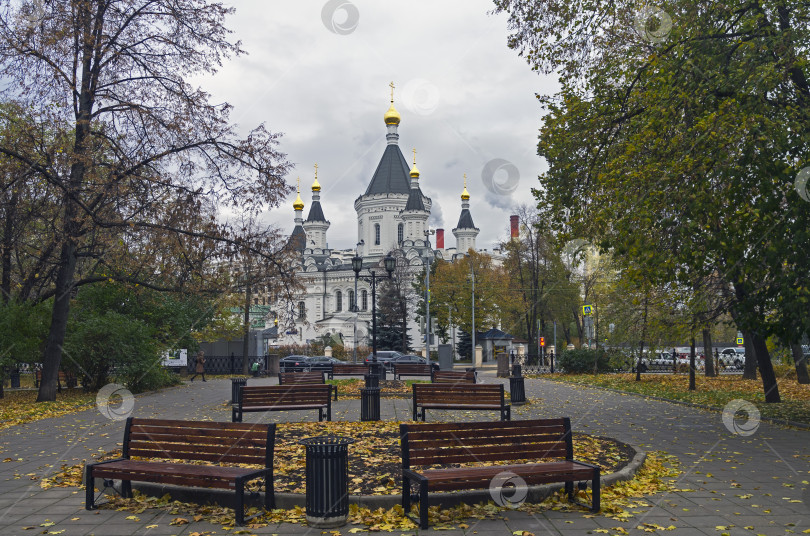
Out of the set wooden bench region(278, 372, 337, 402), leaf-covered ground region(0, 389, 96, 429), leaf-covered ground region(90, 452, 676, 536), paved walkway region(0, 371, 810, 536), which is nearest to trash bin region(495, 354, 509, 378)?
paved walkway region(0, 371, 810, 536)

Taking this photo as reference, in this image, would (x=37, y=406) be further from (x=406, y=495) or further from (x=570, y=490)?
(x=570, y=490)

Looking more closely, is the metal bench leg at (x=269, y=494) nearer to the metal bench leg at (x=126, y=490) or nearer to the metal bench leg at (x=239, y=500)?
the metal bench leg at (x=239, y=500)

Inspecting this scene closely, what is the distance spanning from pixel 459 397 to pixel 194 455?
5.83 meters

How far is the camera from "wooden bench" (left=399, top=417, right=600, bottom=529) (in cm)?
593

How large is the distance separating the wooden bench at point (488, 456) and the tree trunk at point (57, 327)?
1441 cm

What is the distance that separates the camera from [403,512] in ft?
19.9

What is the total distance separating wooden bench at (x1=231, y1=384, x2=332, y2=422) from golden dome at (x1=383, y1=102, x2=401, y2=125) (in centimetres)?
8372

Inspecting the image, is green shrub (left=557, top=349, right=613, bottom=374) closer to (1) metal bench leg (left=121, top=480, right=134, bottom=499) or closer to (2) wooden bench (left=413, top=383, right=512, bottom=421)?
(2) wooden bench (left=413, top=383, right=512, bottom=421)

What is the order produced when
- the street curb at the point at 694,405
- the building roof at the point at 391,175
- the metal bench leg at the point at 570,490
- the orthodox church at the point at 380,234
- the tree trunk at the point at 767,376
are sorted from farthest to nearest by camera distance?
the building roof at the point at 391,175 → the orthodox church at the point at 380,234 → the tree trunk at the point at 767,376 → the street curb at the point at 694,405 → the metal bench leg at the point at 570,490

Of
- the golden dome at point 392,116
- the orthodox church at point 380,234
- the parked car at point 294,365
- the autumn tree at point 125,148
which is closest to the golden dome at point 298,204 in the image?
the orthodox church at point 380,234

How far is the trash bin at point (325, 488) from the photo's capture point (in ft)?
18.8

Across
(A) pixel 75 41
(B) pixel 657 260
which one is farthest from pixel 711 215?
(A) pixel 75 41

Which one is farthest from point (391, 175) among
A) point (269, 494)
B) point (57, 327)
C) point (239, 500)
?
point (239, 500)

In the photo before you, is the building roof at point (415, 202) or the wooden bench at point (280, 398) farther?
the building roof at point (415, 202)
